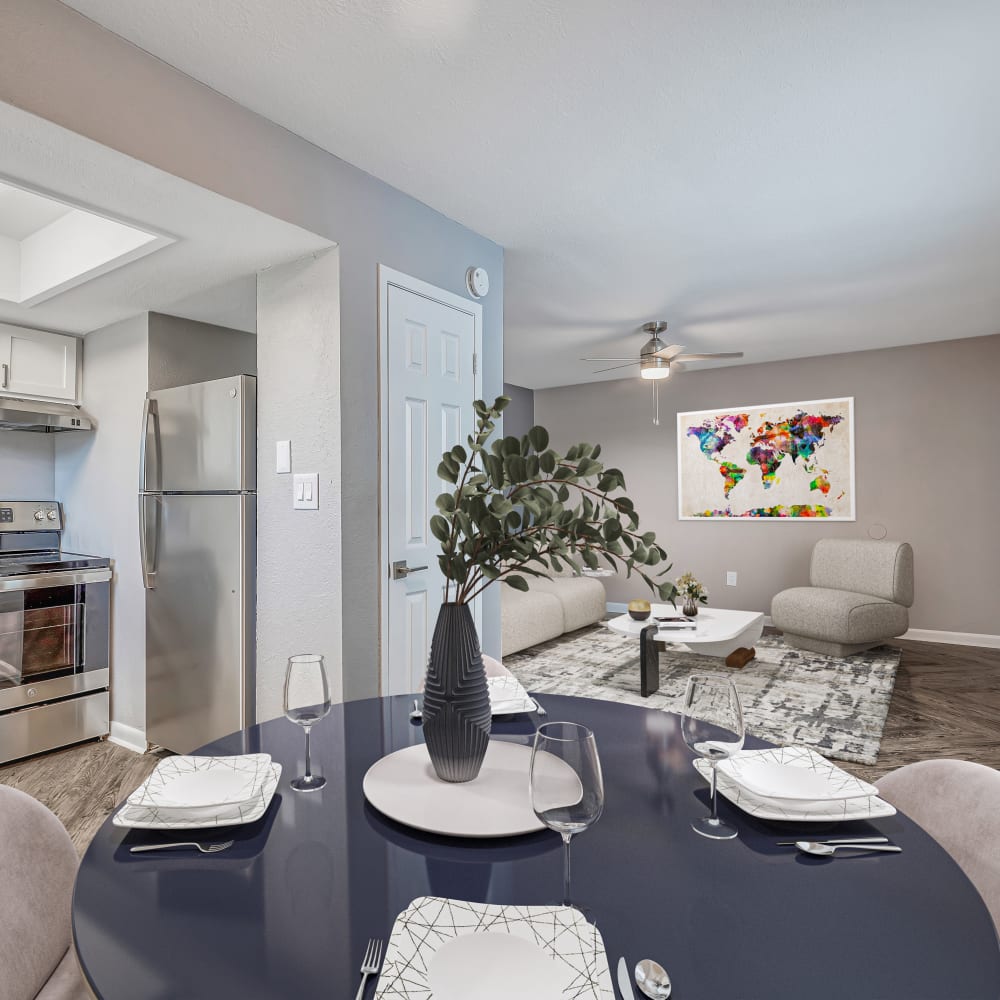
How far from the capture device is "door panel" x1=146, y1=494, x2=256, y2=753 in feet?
9.08

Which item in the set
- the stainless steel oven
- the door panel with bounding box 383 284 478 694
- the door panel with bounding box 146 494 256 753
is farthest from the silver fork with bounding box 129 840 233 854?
the stainless steel oven

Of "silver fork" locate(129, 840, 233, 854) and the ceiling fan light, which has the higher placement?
the ceiling fan light

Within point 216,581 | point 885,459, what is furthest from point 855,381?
point 216,581

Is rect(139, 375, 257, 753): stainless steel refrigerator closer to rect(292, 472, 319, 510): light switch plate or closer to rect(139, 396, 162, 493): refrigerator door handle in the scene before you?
rect(139, 396, 162, 493): refrigerator door handle

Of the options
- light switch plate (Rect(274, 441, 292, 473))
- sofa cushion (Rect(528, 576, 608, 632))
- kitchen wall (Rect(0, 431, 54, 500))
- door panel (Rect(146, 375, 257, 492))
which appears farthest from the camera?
sofa cushion (Rect(528, 576, 608, 632))

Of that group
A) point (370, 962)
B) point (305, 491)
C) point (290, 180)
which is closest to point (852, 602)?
point (305, 491)

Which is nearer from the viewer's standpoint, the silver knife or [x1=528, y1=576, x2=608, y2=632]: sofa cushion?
the silver knife

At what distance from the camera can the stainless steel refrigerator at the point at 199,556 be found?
2766 mm

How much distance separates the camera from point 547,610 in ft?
17.2

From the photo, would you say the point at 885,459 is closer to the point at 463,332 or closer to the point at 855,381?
the point at 855,381

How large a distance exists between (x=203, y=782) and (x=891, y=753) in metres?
3.13

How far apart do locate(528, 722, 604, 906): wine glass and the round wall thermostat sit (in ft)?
8.69

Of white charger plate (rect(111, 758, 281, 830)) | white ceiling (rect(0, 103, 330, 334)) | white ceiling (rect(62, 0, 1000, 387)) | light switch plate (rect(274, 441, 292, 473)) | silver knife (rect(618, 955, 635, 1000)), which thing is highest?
white ceiling (rect(62, 0, 1000, 387))

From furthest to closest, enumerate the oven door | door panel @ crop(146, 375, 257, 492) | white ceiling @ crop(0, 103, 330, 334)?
the oven door
door panel @ crop(146, 375, 257, 492)
white ceiling @ crop(0, 103, 330, 334)
